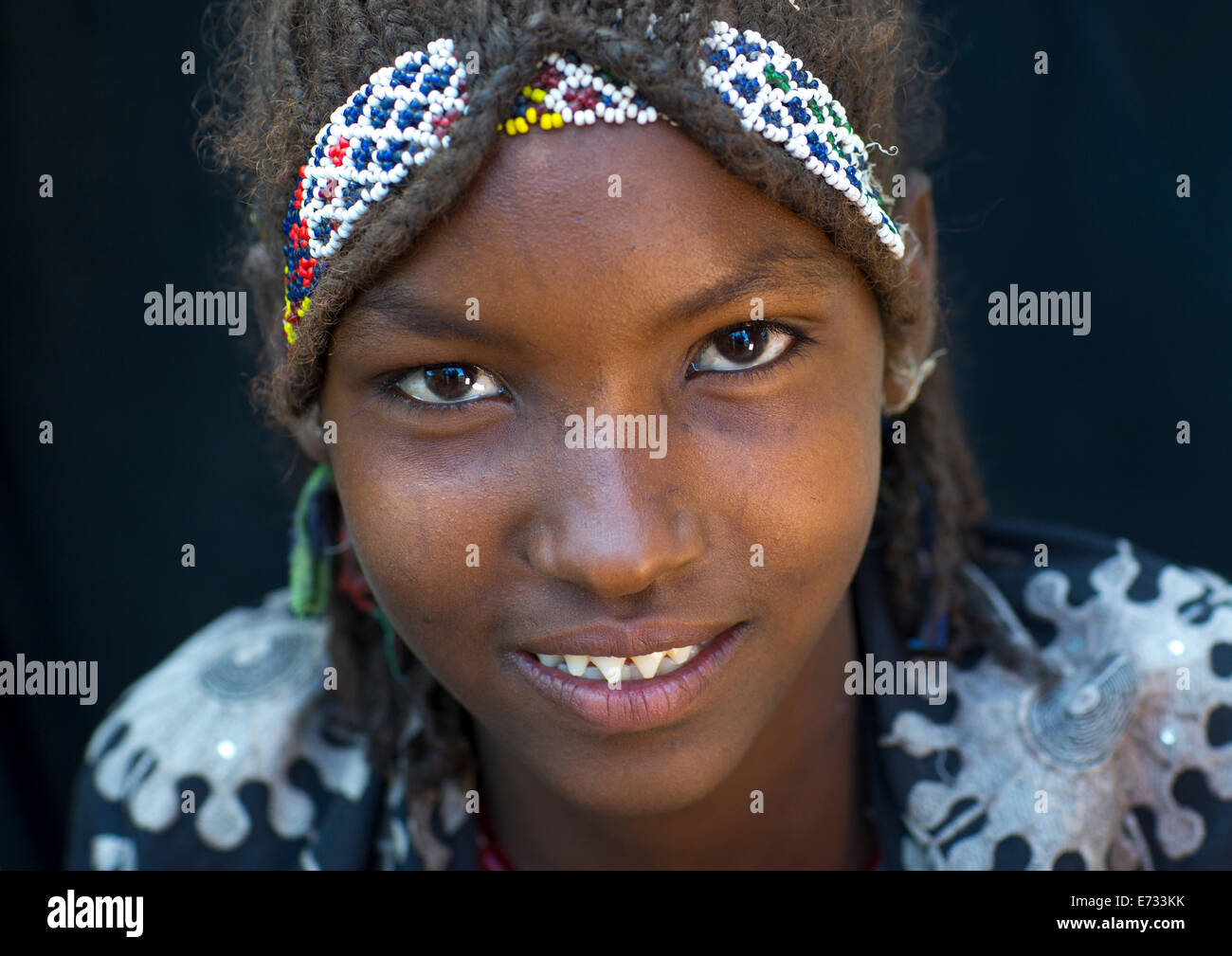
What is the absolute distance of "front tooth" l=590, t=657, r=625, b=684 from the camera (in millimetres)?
1424

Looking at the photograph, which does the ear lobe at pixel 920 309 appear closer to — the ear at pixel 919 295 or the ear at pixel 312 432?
the ear at pixel 919 295

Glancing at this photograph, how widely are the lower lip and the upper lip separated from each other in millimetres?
49

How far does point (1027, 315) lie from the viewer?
2408mm

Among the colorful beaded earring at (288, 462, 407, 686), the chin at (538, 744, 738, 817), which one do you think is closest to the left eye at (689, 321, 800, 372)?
the chin at (538, 744, 738, 817)

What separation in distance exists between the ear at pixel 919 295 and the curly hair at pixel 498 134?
1.0 inches

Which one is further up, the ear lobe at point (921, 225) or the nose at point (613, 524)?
the ear lobe at point (921, 225)

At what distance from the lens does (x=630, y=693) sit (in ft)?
4.79

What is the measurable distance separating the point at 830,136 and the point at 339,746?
1281 millimetres

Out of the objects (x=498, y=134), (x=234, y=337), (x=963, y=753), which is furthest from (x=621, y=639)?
(x=234, y=337)

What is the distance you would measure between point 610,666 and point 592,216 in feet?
1.73

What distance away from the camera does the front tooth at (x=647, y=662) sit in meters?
1.43

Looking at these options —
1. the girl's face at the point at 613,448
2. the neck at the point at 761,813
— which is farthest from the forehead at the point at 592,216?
the neck at the point at 761,813
